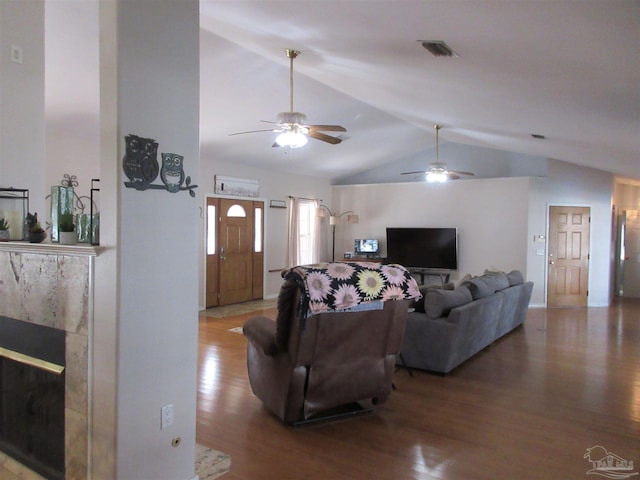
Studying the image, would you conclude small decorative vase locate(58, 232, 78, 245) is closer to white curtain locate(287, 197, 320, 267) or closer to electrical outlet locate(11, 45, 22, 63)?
electrical outlet locate(11, 45, 22, 63)

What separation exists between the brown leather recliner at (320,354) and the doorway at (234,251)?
444 centimetres

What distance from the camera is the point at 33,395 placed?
2.60m

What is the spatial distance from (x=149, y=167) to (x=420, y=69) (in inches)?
101

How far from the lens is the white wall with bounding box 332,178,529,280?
8508 millimetres

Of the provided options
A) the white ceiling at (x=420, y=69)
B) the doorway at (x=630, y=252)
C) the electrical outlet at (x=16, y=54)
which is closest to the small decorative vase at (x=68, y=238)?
the electrical outlet at (x=16, y=54)

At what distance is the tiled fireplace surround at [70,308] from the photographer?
221 centimetres

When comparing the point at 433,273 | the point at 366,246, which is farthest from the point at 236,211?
the point at 433,273

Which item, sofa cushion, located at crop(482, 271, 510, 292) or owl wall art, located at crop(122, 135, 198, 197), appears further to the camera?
sofa cushion, located at crop(482, 271, 510, 292)

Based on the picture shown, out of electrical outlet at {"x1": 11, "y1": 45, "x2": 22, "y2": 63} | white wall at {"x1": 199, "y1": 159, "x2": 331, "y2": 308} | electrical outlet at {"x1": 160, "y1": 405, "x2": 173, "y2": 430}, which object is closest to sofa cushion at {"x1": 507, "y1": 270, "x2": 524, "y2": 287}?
white wall at {"x1": 199, "y1": 159, "x2": 331, "y2": 308}

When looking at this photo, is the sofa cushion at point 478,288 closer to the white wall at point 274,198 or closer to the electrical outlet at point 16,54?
the electrical outlet at point 16,54

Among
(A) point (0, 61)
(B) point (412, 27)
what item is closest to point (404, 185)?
(B) point (412, 27)

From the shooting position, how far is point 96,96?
15.8 ft

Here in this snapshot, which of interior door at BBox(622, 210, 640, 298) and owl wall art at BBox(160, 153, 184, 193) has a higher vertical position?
owl wall art at BBox(160, 153, 184, 193)

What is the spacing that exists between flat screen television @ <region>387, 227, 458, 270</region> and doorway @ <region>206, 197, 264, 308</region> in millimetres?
2899
